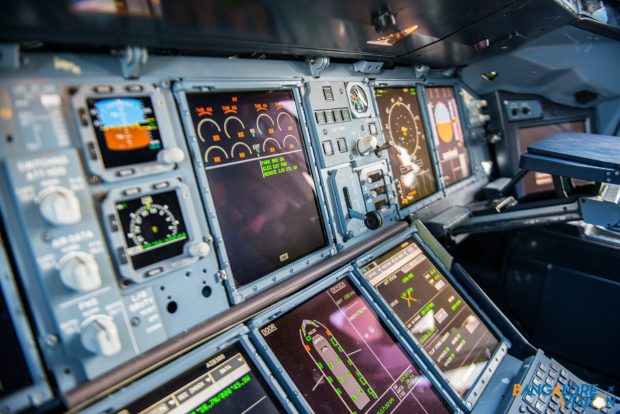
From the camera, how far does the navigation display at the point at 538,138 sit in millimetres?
3816

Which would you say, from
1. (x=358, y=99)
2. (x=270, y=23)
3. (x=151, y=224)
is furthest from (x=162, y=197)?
(x=358, y=99)

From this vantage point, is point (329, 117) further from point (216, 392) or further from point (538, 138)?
point (538, 138)

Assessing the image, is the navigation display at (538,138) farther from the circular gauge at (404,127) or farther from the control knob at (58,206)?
the control knob at (58,206)

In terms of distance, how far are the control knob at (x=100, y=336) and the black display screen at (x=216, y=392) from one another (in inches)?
8.6

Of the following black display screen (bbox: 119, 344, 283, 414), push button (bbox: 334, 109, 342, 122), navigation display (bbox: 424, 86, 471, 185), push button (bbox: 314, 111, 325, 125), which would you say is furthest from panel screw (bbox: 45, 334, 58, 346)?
navigation display (bbox: 424, 86, 471, 185)

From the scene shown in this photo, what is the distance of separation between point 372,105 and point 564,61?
2157 mm

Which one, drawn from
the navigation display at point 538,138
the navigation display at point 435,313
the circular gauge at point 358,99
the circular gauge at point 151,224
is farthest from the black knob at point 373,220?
the navigation display at point 538,138

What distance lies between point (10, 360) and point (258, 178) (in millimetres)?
1216

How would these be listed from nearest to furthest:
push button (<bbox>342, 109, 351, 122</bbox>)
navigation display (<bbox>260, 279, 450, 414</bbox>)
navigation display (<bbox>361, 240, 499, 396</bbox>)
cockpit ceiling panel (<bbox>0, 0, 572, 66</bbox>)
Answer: cockpit ceiling panel (<bbox>0, 0, 572, 66</bbox>) < navigation display (<bbox>260, 279, 450, 414</bbox>) < navigation display (<bbox>361, 240, 499, 396</bbox>) < push button (<bbox>342, 109, 351, 122</bbox>)

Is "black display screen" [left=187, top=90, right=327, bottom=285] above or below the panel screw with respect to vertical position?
above

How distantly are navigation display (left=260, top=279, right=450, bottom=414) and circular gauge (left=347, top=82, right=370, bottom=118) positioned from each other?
122 cm

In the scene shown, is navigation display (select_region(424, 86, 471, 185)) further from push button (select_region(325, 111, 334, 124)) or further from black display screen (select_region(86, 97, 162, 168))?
black display screen (select_region(86, 97, 162, 168))

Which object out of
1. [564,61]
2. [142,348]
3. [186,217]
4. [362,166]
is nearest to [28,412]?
[142,348]

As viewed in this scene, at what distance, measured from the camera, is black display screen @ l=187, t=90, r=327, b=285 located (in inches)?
70.4
